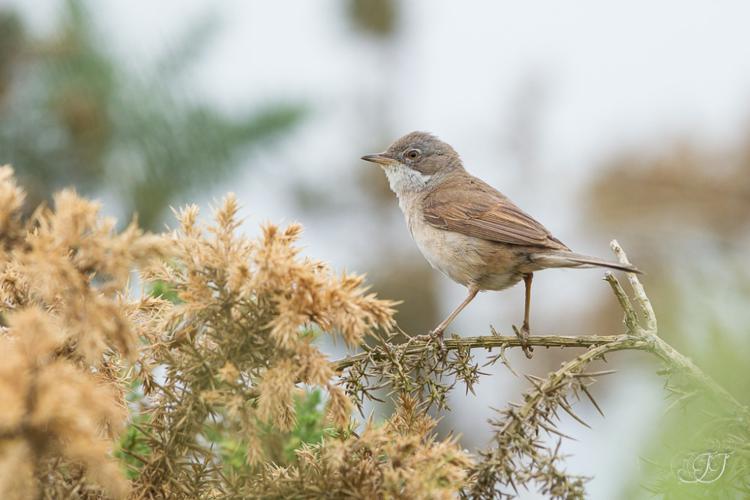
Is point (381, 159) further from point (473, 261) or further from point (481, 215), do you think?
point (473, 261)

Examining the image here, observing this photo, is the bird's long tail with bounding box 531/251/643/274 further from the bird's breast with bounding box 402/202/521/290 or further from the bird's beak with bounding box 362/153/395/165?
the bird's beak with bounding box 362/153/395/165

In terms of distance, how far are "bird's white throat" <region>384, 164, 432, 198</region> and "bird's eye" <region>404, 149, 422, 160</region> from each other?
4.9 inches

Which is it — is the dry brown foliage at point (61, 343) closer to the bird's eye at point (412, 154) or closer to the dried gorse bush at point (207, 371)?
the dried gorse bush at point (207, 371)

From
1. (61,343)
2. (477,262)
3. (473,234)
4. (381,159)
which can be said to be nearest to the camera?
(61,343)

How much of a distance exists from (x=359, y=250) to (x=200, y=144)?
4081 millimetres

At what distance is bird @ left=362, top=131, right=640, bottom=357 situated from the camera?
15.1 feet

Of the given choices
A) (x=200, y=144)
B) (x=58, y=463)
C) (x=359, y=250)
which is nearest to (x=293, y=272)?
(x=58, y=463)

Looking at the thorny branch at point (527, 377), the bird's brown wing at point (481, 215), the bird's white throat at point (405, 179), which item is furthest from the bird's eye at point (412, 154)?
the thorny branch at point (527, 377)

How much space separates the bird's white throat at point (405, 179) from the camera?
20.2 feet

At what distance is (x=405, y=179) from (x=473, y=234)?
1.38 m

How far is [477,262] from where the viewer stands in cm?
483

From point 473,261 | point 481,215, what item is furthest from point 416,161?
point 473,261

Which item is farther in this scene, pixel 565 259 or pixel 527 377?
pixel 565 259

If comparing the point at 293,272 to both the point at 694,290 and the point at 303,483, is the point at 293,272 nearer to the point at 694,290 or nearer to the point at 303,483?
the point at 303,483
